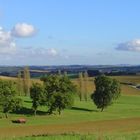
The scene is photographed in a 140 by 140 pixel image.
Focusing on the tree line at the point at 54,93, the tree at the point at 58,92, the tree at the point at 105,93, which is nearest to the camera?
the tree line at the point at 54,93

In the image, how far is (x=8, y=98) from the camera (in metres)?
106

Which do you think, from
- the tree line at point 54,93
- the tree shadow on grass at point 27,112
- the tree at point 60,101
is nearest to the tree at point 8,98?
the tree line at point 54,93

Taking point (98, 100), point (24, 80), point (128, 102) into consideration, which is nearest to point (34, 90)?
point (98, 100)

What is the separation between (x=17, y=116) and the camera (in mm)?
105812

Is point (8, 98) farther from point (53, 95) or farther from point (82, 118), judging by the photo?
point (82, 118)

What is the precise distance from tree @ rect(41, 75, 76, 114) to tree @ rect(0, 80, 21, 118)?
808cm

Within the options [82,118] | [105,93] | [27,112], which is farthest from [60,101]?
[105,93]

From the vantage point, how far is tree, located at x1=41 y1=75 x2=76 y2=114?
112m

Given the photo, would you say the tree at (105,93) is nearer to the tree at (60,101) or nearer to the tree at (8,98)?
the tree at (60,101)

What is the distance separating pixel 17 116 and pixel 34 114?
506 centimetres

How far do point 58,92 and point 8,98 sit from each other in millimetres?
14180

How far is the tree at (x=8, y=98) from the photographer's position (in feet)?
343

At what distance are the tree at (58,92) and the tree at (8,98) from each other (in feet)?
26.5

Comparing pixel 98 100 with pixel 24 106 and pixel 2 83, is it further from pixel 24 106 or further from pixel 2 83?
pixel 2 83
